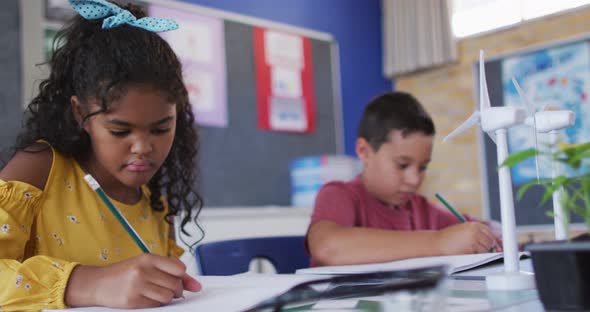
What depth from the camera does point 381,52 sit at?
3.55 metres

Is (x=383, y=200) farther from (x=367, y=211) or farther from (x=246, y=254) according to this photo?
(x=246, y=254)

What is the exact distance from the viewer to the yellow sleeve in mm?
627

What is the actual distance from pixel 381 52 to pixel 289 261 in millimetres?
2480

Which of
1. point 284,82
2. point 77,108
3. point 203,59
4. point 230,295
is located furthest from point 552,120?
point 284,82

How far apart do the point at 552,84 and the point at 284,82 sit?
1338 millimetres

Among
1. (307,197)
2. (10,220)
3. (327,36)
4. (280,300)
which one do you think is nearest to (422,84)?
(327,36)

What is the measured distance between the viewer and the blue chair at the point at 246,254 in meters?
1.16

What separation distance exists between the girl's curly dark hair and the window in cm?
244

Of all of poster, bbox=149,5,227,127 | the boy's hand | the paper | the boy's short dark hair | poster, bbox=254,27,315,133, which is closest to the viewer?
the paper

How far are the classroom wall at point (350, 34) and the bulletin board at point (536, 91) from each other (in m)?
0.62

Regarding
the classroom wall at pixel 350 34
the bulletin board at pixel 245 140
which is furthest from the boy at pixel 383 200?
the classroom wall at pixel 350 34

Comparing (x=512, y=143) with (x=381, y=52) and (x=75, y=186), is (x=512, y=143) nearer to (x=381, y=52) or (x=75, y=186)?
(x=381, y=52)

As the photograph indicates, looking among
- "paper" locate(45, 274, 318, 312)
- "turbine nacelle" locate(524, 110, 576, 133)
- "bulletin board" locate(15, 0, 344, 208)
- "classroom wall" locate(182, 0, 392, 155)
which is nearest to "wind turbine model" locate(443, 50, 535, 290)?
"turbine nacelle" locate(524, 110, 576, 133)

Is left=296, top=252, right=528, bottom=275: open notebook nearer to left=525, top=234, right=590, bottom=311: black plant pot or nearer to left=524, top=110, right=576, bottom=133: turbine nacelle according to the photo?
left=524, top=110, right=576, bottom=133: turbine nacelle
